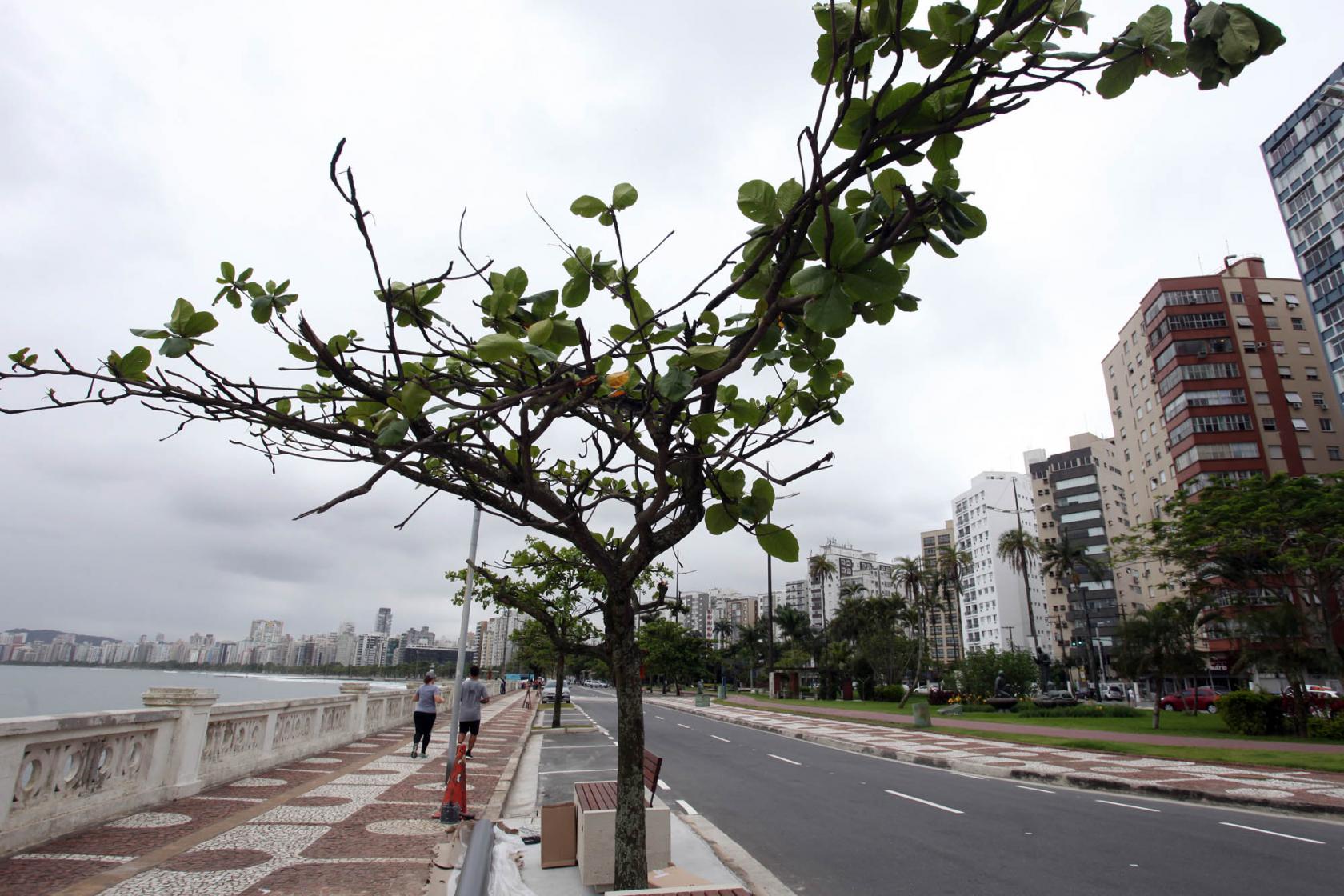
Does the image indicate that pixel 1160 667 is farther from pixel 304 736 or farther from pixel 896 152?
pixel 896 152

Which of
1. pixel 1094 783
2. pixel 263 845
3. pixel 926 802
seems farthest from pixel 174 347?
pixel 1094 783

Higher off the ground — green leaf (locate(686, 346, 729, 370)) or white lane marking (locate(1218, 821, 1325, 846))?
green leaf (locate(686, 346, 729, 370))

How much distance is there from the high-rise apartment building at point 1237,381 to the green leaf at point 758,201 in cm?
5509

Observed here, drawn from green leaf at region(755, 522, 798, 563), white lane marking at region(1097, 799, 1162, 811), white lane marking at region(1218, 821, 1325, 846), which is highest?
green leaf at region(755, 522, 798, 563)

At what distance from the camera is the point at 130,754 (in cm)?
729

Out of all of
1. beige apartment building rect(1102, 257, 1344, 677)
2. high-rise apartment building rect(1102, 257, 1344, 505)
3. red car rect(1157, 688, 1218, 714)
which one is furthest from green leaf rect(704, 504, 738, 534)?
high-rise apartment building rect(1102, 257, 1344, 505)

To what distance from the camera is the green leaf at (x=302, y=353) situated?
94.9 inches

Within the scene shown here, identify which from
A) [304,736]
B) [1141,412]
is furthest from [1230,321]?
[304,736]

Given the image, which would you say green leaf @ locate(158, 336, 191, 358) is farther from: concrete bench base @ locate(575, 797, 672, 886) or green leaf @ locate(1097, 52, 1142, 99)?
concrete bench base @ locate(575, 797, 672, 886)

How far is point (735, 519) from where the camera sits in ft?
8.16

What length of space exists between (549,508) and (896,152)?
202 cm

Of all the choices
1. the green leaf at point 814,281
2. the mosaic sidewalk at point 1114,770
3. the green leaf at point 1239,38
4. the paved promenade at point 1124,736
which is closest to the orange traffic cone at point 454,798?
the green leaf at point 814,281

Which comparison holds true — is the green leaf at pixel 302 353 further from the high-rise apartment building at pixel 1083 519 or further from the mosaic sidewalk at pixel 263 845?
the high-rise apartment building at pixel 1083 519

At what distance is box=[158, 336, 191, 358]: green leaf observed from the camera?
1.90 m
